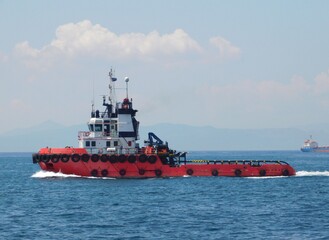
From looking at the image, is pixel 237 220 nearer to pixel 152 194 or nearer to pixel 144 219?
pixel 144 219

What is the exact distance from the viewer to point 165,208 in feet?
153

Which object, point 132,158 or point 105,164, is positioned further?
Answer: point 132,158

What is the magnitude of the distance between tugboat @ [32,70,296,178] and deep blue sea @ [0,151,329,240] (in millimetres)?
1065

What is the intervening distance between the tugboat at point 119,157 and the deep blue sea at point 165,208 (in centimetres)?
107

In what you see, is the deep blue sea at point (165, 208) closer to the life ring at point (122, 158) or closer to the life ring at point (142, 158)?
the life ring at point (142, 158)

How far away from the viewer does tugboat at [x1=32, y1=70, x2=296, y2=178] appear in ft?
217

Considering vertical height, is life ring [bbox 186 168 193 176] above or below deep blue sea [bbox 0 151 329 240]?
above

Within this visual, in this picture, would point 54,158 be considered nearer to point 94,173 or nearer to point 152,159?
point 94,173

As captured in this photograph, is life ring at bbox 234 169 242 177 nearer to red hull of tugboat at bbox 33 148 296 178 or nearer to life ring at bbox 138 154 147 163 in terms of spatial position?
red hull of tugboat at bbox 33 148 296 178

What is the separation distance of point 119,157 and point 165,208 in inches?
802

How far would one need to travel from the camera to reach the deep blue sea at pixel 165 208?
36.8 meters

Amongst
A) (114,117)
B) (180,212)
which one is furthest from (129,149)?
(180,212)

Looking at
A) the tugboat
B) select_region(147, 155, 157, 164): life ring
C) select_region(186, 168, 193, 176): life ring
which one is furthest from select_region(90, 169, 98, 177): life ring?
select_region(186, 168, 193, 176): life ring

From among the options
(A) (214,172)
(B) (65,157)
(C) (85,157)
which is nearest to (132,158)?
(C) (85,157)
